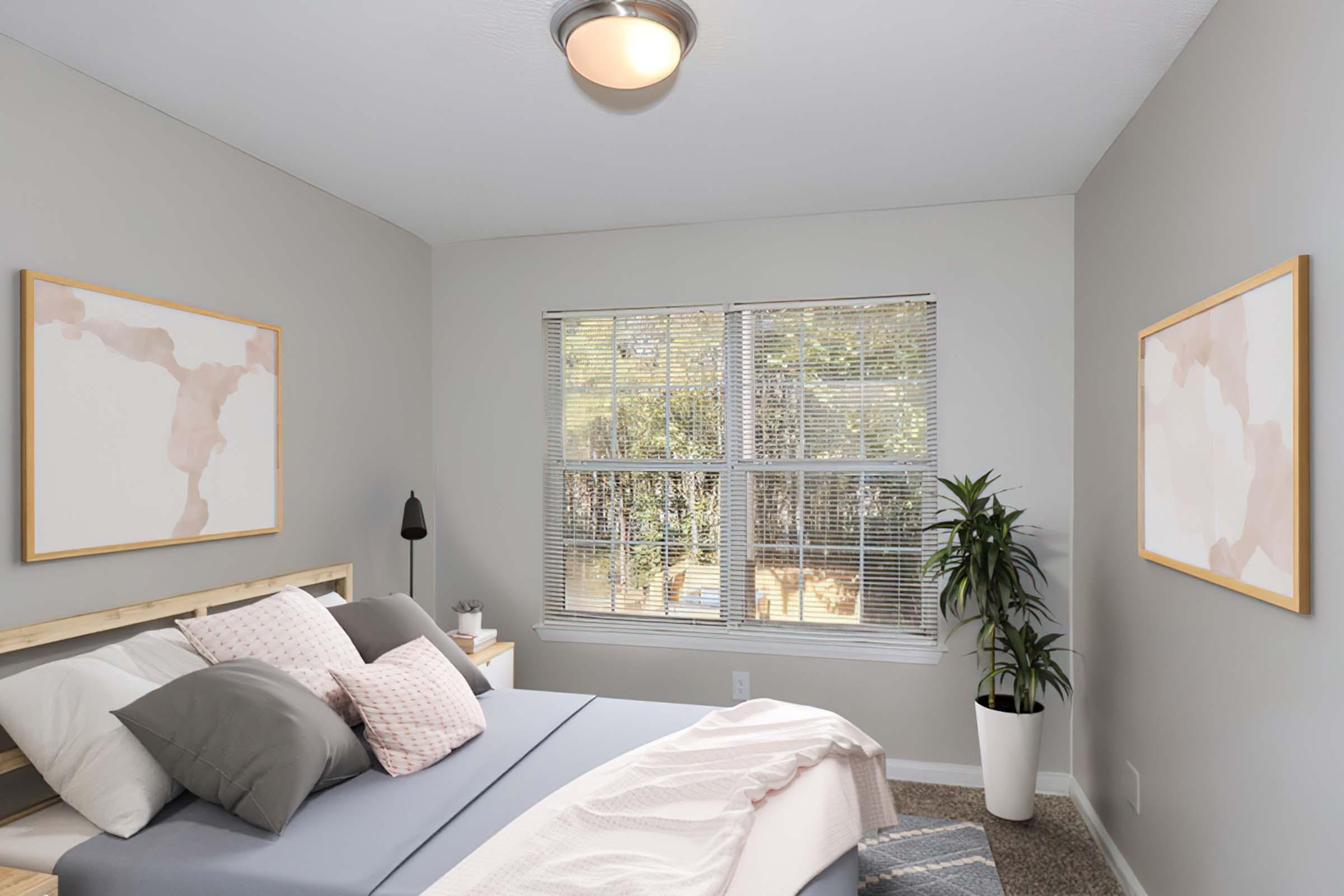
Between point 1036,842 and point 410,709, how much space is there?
7.75 feet

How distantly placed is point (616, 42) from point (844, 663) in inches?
112

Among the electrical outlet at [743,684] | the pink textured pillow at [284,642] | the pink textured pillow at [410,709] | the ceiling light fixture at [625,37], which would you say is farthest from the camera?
the electrical outlet at [743,684]

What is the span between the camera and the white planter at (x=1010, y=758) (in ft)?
10.2

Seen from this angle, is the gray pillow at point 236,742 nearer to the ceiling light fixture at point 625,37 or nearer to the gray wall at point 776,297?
the ceiling light fixture at point 625,37

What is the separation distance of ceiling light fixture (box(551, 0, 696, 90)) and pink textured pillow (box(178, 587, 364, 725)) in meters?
1.88

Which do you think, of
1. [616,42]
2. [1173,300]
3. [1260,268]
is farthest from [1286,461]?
[616,42]

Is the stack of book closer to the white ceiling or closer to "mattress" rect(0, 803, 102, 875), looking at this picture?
"mattress" rect(0, 803, 102, 875)

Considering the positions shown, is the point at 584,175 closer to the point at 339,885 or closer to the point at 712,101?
the point at 712,101

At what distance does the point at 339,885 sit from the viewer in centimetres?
169

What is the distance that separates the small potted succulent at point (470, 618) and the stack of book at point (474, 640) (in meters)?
0.02

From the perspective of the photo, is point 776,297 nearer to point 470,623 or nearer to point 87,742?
point 470,623

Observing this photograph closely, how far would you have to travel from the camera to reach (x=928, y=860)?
9.44 ft

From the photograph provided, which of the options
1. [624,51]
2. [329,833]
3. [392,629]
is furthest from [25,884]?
[624,51]

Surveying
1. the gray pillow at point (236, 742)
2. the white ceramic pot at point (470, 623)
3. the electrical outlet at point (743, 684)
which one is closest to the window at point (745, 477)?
the electrical outlet at point (743, 684)
